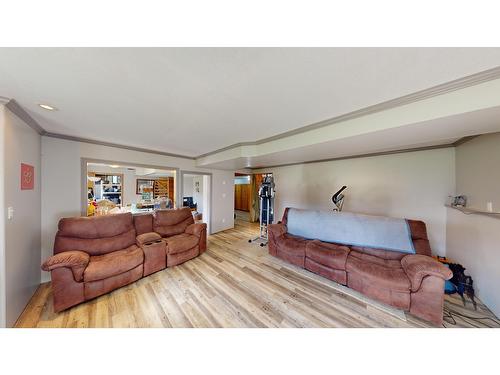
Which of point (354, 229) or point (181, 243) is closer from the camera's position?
point (354, 229)

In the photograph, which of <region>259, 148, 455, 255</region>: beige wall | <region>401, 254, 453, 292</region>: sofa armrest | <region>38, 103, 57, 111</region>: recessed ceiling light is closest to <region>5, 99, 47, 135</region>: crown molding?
<region>38, 103, 57, 111</region>: recessed ceiling light

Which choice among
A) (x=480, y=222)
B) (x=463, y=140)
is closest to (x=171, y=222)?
(x=480, y=222)

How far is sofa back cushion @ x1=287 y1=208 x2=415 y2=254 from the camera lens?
2.10 metres

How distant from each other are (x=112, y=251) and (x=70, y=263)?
63 centimetres

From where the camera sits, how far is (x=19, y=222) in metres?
1.64

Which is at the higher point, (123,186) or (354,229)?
(123,186)

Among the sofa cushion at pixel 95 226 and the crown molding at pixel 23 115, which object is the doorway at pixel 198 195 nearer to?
the sofa cushion at pixel 95 226

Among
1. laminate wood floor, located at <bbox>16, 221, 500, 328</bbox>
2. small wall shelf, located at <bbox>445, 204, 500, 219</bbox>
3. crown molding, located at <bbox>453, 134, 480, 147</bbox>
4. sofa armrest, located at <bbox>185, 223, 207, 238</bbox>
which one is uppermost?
crown molding, located at <bbox>453, 134, 480, 147</bbox>

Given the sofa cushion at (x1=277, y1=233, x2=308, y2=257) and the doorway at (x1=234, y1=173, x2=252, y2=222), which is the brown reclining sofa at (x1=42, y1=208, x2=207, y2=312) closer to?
the sofa cushion at (x1=277, y1=233, x2=308, y2=257)

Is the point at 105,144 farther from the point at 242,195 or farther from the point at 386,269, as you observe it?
the point at 242,195

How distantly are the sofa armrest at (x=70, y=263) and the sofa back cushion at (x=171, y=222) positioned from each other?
115cm

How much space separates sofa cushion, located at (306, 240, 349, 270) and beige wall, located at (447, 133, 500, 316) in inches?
52.9

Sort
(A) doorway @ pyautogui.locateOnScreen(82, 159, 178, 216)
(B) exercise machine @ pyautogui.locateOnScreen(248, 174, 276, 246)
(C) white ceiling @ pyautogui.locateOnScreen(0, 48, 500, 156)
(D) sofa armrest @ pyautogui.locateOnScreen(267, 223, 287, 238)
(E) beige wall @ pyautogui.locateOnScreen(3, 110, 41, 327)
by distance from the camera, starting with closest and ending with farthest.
Answer: (C) white ceiling @ pyautogui.locateOnScreen(0, 48, 500, 156), (E) beige wall @ pyautogui.locateOnScreen(3, 110, 41, 327), (D) sofa armrest @ pyautogui.locateOnScreen(267, 223, 287, 238), (B) exercise machine @ pyautogui.locateOnScreen(248, 174, 276, 246), (A) doorway @ pyautogui.locateOnScreen(82, 159, 178, 216)

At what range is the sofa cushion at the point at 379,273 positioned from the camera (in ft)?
5.34
